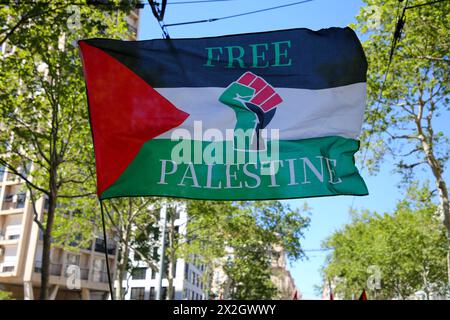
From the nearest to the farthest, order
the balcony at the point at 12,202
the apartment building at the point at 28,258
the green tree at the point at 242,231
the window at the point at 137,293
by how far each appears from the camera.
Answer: the green tree at the point at 242,231 < the apartment building at the point at 28,258 < the balcony at the point at 12,202 < the window at the point at 137,293

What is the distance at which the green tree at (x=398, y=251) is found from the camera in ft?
125

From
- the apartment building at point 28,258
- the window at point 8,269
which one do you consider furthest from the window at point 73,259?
the window at point 8,269

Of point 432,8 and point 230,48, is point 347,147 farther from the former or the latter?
point 432,8

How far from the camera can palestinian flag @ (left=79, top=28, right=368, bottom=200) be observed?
14.1 ft

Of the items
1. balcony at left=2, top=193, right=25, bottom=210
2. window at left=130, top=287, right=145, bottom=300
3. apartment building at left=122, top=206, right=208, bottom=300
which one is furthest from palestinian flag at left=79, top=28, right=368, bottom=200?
window at left=130, top=287, right=145, bottom=300

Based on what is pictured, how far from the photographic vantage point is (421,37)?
58.3 feet

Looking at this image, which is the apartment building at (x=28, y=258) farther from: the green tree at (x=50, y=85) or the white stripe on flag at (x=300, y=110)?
the white stripe on flag at (x=300, y=110)

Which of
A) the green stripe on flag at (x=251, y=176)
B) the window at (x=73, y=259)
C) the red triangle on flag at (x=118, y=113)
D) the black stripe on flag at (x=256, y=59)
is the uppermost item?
the window at (x=73, y=259)

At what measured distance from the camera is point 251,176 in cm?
429

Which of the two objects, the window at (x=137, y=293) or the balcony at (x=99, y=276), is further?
the window at (x=137, y=293)

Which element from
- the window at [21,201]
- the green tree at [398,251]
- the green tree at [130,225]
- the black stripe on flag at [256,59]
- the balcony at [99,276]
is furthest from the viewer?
the balcony at [99,276]

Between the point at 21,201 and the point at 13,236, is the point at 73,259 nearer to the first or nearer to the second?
the point at 13,236

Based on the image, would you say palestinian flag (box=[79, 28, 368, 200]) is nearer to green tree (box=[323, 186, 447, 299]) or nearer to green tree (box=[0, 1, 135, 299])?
green tree (box=[0, 1, 135, 299])
